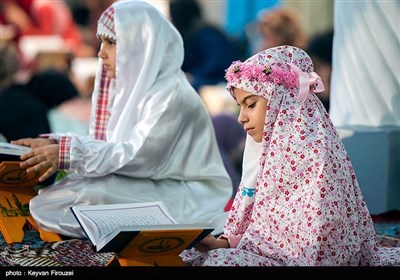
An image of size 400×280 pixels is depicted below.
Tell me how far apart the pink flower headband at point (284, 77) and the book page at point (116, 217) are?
613mm

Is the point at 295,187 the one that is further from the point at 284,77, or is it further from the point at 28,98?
the point at 28,98

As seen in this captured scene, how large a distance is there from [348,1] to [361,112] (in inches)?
24.4

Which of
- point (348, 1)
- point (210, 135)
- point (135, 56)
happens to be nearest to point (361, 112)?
point (348, 1)

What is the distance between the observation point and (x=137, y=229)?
12.1ft

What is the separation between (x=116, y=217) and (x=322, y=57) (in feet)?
16.1

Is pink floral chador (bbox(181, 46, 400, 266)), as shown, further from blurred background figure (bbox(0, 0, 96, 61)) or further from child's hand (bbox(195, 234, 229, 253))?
blurred background figure (bbox(0, 0, 96, 61))

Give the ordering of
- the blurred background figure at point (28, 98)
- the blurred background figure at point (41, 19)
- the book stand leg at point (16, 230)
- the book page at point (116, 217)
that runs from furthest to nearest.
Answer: the blurred background figure at point (41, 19) → the blurred background figure at point (28, 98) → the book stand leg at point (16, 230) → the book page at point (116, 217)

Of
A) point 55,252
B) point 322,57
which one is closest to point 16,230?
point 55,252

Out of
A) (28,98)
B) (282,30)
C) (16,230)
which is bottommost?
(282,30)

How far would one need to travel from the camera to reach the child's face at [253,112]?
4.13 metres

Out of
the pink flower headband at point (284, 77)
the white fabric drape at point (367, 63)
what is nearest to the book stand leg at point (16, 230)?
the pink flower headband at point (284, 77)

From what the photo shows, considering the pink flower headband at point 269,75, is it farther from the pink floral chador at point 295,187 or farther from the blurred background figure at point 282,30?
the blurred background figure at point 282,30

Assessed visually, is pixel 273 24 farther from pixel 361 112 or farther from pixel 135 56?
pixel 135 56

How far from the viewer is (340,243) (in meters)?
3.95
